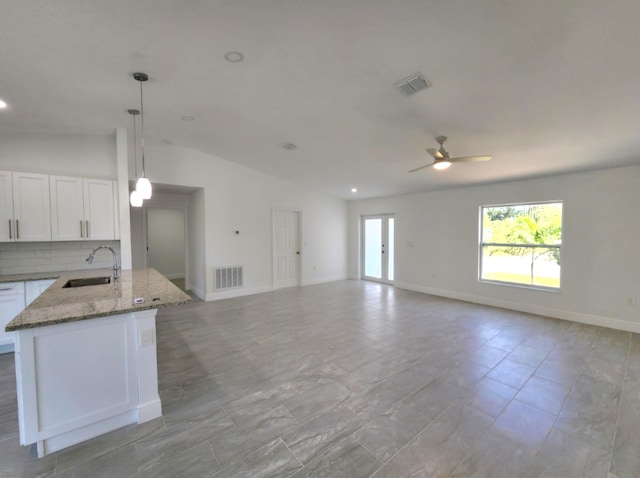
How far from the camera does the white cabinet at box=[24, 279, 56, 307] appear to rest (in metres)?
3.52

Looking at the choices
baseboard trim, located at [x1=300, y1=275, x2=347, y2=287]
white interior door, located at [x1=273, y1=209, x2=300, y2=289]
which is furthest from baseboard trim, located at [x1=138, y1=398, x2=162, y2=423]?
baseboard trim, located at [x1=300, y1=275, x2=347, y2=287]

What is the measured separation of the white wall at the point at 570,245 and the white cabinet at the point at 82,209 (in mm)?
6252

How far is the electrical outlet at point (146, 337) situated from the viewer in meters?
2.19

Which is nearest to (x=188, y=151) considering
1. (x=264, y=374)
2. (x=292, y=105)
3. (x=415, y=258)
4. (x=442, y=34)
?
(x=292, y=105)

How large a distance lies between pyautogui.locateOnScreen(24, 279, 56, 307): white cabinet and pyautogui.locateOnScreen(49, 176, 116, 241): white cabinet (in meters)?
0.65

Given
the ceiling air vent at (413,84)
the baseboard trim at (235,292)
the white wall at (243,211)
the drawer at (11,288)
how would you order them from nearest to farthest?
1. the ceiling air vent at (413,84)
2. the drawer at (11,288)
3. the white wall at (243,211)
4. the baseboard trim at (235,292)

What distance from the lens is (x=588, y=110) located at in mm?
2871

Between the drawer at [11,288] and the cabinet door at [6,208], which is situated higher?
the cabinet door at [6,208]

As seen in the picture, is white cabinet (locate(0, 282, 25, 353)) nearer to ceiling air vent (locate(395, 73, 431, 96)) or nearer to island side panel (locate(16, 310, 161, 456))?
island side panel (locate(16, 310, 161, 456))

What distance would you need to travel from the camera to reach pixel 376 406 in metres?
2.39

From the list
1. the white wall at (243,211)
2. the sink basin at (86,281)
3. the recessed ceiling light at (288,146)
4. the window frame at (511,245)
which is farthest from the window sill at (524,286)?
the sink basin at (86,281)

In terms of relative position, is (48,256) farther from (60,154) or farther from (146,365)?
(146,365)

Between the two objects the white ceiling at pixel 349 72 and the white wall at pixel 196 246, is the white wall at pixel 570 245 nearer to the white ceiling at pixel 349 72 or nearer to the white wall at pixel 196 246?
the white ceiling at pixel 349 72

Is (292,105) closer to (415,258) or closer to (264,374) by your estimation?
(264,374)
